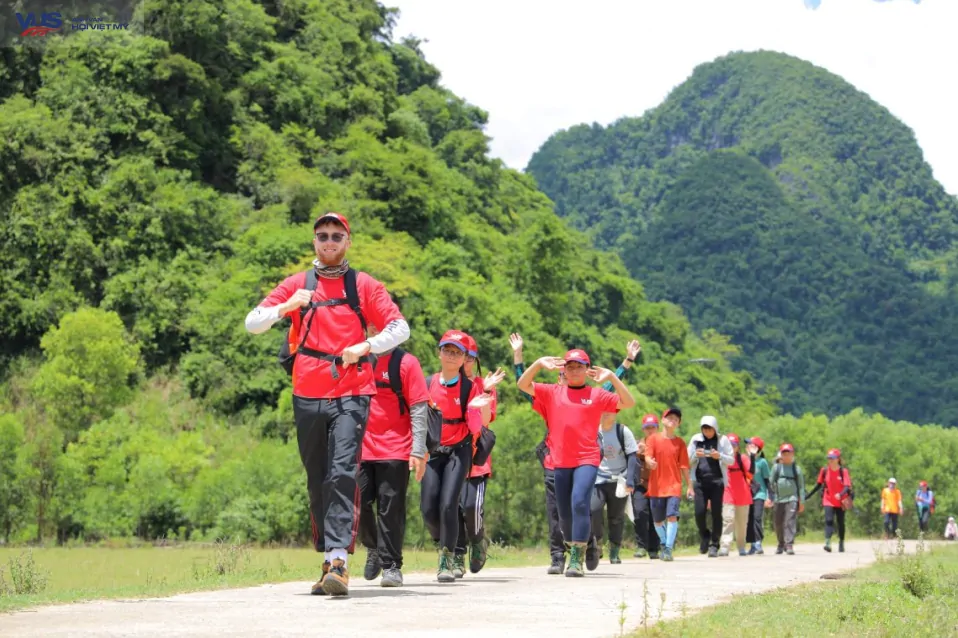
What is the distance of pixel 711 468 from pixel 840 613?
1153cm

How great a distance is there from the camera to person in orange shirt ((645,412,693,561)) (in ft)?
60.1

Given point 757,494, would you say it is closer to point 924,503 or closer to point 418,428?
point 418,428

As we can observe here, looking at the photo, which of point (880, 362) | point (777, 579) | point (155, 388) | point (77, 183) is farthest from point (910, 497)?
point (880, 362)

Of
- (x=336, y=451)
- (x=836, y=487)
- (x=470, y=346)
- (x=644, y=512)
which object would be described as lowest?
(x=644, y=512)

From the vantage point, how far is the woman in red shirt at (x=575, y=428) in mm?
12047

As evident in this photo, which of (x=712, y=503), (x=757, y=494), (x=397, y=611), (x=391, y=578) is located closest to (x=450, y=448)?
(x=391, y=578)

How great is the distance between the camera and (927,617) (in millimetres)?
7379

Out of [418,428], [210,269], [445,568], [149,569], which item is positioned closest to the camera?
[418,428]

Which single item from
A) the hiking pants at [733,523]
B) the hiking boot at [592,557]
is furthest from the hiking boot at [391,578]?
the hiking pants at [733,523]

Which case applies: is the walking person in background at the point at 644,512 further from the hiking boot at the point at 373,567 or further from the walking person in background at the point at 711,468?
the hiking boot at the point at 373,567

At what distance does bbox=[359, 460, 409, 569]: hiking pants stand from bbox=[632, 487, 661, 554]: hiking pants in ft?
28.5

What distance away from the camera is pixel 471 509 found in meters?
12.3

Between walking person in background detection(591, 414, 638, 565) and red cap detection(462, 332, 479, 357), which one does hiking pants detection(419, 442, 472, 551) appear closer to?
red cap detection(462, 332, 479, 357)

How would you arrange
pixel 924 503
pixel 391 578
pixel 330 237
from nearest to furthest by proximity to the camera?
pixel 330 237 → pixel 391 578 → pixel 924 503
